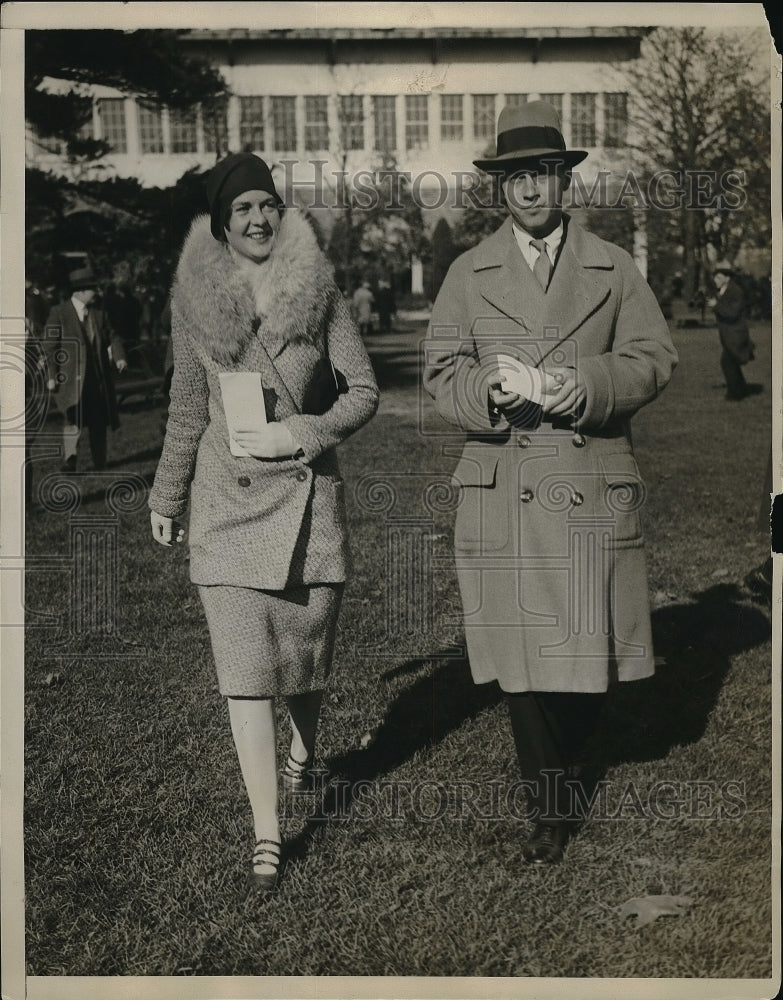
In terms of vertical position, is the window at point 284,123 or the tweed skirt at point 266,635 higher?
the window at point 284,123

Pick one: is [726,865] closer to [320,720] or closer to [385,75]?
[320,720]

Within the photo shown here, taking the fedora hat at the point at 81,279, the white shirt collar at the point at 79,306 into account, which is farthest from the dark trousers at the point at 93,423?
the fedora hat at the point at 81,279

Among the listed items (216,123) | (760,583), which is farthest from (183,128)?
(760,583)

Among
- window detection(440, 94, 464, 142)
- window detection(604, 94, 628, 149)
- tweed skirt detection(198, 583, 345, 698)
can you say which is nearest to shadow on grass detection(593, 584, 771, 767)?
tweed skirt detection(198, 583, 345, 698)

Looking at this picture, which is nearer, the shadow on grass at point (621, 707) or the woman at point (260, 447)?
the woman at point (260, 447)

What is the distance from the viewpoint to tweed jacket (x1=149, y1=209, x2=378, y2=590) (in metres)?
3.82

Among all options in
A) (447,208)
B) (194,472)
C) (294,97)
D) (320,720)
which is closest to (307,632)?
(194,472)

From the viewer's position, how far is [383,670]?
5207mm

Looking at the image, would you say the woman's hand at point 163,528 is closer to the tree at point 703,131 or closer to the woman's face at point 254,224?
the woman's face at point 254,224

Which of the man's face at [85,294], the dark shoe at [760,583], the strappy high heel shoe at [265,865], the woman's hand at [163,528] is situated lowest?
the strappy high heel shoe at [265,865]

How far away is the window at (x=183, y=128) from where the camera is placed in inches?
181

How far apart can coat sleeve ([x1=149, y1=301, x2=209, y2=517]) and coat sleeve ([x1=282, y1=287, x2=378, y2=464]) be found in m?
0.06

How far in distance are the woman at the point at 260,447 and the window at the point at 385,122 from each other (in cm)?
70

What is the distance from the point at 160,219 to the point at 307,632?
77.6 inches
